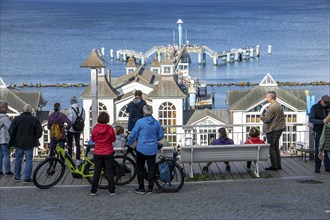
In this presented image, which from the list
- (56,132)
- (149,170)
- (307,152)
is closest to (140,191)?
(149,170)

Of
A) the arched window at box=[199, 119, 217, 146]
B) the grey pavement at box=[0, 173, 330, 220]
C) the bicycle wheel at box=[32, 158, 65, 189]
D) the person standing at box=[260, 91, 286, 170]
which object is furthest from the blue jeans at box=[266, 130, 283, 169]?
the arched window at box=[199, 119, 217, 146]

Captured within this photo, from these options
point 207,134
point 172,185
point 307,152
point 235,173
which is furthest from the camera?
point 207,134

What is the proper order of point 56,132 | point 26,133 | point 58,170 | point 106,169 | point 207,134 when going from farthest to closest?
1. point 207,134
2. point 56,132
3. point 26,133
4. point 58,170
5. point 106,169

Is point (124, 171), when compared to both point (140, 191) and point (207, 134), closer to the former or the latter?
point (140, 191)

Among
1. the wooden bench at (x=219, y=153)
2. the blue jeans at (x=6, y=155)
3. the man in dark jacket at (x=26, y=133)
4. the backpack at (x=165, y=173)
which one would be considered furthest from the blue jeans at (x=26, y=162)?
the wooden bench at (x=219, y=153)

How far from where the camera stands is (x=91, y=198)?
573 inches

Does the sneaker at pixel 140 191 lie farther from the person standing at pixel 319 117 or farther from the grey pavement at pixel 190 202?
the person standing at pixel 319 117

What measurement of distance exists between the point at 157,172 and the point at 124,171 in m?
0.84

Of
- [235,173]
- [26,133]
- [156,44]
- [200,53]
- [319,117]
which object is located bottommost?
[235,173]

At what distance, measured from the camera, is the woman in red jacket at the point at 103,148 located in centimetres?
1467

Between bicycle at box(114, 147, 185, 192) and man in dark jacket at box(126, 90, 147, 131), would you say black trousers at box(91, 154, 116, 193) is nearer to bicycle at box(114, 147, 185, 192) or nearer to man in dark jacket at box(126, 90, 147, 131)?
bicycle at box(114, 147, 185, 192)

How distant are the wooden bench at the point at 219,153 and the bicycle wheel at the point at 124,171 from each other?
99 centimetres

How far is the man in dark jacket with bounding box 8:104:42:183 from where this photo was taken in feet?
51.8

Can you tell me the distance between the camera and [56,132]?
1631 centimetres
